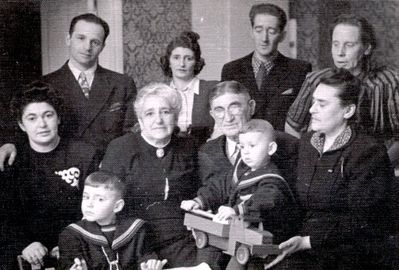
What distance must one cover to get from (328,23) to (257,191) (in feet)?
2.37

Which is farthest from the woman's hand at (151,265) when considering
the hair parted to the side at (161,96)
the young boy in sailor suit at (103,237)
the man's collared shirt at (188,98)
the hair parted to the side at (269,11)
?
the hair parted to the side at (269,11)

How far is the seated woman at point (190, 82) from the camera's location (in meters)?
1.61

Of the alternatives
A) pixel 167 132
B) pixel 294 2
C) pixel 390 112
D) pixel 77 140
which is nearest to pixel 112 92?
pixel 77 140

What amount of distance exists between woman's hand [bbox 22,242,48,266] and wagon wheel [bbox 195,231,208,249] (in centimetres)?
37

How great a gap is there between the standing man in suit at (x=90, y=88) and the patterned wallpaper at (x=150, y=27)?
0.12 metres

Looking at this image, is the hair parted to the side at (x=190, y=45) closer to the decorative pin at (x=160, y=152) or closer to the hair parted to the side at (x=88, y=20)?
the hair parted to the side at (x=88, y=20)

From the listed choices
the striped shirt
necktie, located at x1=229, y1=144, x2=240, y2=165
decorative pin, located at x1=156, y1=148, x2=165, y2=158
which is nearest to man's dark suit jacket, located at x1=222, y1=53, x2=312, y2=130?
the striped shirt

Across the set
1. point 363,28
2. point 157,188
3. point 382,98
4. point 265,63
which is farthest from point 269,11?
point 157,188

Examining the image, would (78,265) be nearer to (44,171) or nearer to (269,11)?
(44,171)

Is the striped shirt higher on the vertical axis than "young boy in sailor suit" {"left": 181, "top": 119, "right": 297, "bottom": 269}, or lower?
higher

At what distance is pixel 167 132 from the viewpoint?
4.50 feet

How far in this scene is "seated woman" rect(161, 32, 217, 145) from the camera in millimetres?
1614

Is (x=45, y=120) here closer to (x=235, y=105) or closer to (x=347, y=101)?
(x=235, y=105)

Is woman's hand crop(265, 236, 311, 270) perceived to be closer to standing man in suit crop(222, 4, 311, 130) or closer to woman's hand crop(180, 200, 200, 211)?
woman's hand crop(180, 200, 200, 211)
